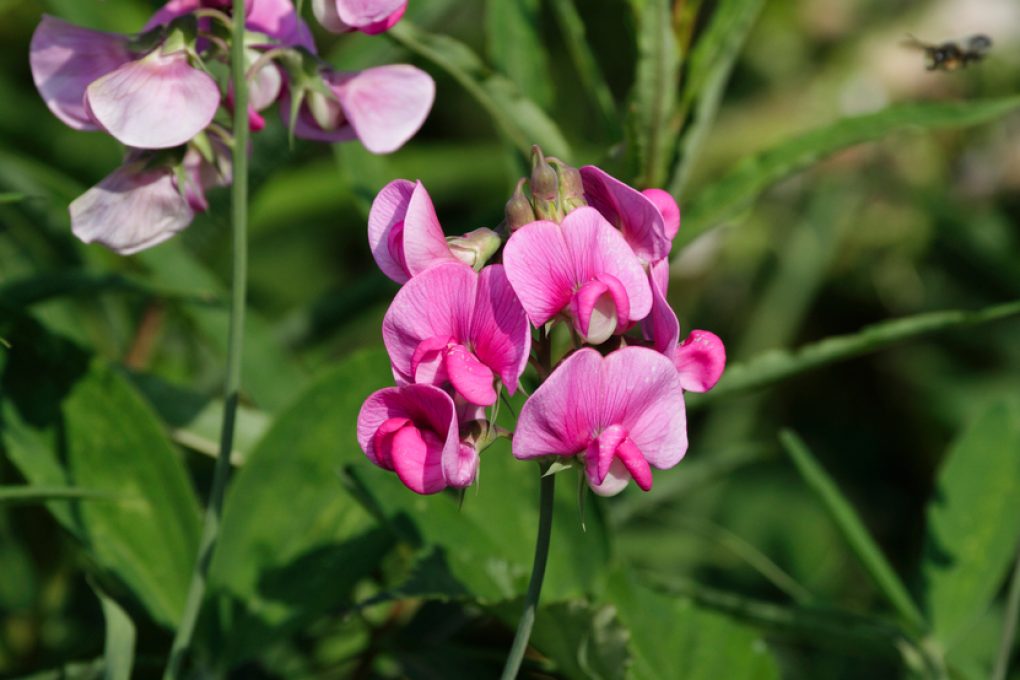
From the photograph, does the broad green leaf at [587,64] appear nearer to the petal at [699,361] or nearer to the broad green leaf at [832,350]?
the broad green leaf at [832,350]

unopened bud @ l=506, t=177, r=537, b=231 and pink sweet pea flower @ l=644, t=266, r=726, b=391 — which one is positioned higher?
unopened bud @ l=506, t=177, r=537, b=231

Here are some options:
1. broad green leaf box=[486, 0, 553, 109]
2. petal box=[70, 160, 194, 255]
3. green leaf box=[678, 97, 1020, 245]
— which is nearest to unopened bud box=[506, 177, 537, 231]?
petal box=[70, 160, 194, 255]

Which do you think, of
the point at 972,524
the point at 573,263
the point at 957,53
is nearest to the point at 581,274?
the point at 573,263

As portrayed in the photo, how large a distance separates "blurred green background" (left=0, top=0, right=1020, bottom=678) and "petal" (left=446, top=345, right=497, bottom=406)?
0.75 ft

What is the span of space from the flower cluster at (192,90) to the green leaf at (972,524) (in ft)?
1.97

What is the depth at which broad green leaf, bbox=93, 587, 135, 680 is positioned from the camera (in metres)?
0.69

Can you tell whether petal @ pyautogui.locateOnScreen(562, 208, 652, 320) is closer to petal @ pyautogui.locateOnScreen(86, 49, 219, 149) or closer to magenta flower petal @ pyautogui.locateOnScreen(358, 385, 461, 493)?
magenta flower petal @ pyautogui.locateOnScreen(358, 385, 461, 493)

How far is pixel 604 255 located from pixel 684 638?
1.28ft

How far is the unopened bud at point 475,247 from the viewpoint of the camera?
1.98 feet

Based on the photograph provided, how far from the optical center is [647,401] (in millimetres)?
586

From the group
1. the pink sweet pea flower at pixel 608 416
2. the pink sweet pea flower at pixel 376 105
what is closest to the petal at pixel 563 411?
the pink sweet pea flower at pixel 608 416

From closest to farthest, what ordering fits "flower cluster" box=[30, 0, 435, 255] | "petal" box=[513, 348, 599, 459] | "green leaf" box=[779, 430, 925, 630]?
"petal" box=[513, 348, 599, 459]
"flower cluster" box=[30, 0, 435, 255]
"green leaf" box=[779, 430, 925, 630]

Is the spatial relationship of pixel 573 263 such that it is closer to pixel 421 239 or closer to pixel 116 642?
pixel 421 239

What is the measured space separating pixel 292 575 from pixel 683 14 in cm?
57
